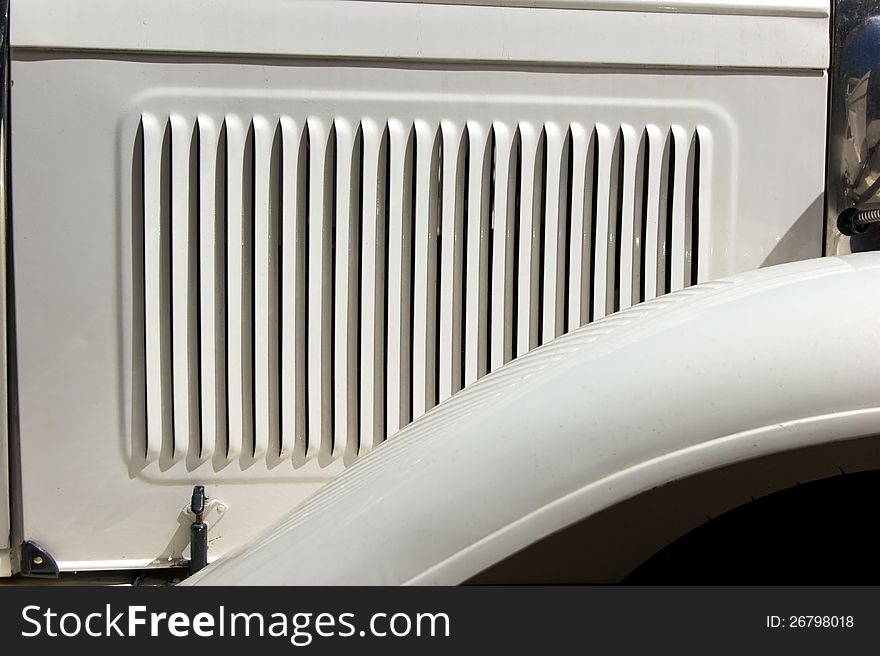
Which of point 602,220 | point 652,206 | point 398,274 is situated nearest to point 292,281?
point 398,274

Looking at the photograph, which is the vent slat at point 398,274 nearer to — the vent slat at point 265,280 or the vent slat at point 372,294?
the vent slat at point 372,294

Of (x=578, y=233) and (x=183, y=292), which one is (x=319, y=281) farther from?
(x=578, y=233)

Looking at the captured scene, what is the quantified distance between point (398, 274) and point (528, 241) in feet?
0.81

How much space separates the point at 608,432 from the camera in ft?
2.14

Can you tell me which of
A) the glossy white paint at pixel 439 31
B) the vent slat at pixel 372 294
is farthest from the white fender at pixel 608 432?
the glossy white paint at pixel 439 31

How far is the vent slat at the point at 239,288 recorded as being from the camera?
124 centimetres

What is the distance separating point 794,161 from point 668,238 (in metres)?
0.29

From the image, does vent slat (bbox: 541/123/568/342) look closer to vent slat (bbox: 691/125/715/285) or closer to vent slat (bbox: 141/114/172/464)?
vent slat (bbox: 691/125/715/285)

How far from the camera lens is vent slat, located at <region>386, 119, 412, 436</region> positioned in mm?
1258

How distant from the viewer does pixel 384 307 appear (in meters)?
1.27

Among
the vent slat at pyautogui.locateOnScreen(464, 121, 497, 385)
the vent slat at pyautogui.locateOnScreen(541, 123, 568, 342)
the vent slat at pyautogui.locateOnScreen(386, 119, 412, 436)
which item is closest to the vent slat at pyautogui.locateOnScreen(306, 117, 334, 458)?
the vent slat at pyautogui.locateOnScreen(386, 119, 412, 436)

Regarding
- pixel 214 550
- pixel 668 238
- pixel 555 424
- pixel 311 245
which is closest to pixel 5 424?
pixel 214 550

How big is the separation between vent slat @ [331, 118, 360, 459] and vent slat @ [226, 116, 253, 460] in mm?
159

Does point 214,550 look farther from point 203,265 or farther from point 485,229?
point 485,229
